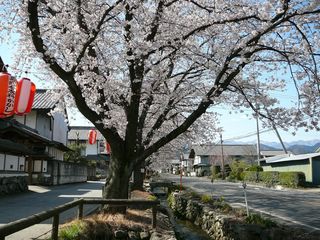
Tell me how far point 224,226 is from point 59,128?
119 ft

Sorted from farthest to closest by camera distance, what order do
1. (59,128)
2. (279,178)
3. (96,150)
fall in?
(96,150), (59,128), (279,178)

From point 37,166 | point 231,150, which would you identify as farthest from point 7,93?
point 231,150

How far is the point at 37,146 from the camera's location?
113ft

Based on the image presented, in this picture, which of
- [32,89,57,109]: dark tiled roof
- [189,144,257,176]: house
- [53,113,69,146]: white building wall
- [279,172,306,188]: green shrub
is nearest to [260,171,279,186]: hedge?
[279,172,306,188]: green shrub

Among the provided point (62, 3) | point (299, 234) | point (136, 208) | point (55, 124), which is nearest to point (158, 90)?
point (136, 208)

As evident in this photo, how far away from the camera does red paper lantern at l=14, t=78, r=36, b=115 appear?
15.4 m

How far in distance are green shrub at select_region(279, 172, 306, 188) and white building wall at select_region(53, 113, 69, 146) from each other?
82.5 ft

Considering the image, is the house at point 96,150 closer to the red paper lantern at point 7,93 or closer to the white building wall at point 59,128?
the white building wall at point 59,128

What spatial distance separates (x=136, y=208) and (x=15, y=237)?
5.60 meters

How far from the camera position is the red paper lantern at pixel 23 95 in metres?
15.4

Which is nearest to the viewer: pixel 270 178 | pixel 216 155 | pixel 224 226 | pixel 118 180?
pixel 118 180

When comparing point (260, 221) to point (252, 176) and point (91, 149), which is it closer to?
point (252, 176)

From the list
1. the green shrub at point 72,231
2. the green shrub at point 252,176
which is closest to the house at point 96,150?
the green shrub at point 252,176

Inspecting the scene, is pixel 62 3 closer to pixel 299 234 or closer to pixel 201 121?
pixel 299 234
